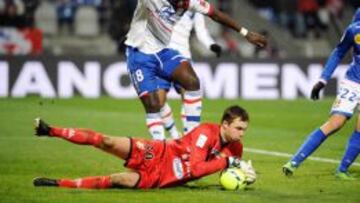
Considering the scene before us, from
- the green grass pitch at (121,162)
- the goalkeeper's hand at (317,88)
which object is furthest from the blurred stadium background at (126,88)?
the goalkeeper's hand at (317,88)

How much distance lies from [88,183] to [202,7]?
276 cm

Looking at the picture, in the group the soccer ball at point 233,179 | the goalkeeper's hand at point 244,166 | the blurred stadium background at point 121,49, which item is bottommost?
the blurred stadium background at point 121,49

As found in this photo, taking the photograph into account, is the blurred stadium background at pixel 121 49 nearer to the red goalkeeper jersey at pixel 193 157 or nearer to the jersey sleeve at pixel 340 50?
the jersey sleeve at pixel 340 50

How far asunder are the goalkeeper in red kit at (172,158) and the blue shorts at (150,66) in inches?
74.9

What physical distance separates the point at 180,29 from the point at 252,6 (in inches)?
683

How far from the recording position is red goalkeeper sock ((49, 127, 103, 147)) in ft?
30.3

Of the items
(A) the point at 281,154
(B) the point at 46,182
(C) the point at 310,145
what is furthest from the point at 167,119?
(B) the point at 46,182

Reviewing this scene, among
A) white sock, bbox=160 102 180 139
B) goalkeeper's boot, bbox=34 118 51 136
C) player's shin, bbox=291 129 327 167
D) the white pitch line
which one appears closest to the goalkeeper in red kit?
goalkeeper's boot, bbox=34 118 51 136

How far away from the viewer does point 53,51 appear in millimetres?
29344

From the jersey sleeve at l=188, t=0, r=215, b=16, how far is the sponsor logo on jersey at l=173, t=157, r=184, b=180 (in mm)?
2258

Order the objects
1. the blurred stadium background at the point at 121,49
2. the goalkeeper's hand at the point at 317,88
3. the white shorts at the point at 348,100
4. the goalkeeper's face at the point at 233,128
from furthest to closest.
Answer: the blurred stadium background at the point at 121,49 < the goalkeeper's hand at the point at 317,88 < the white shorts at the point at 348,100 < the goalkeeper's face at the point at 233,128

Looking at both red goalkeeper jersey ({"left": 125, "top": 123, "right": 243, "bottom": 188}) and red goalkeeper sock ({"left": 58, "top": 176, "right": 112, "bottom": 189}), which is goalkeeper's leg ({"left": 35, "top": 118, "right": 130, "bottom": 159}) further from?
red goalkeeper sock ({"left": 58, "top": 176, "right": 112, "bottom": 189})

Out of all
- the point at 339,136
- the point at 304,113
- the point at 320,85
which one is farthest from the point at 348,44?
the point at 304,113

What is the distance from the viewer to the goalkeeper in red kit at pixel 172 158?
31.7 feet
